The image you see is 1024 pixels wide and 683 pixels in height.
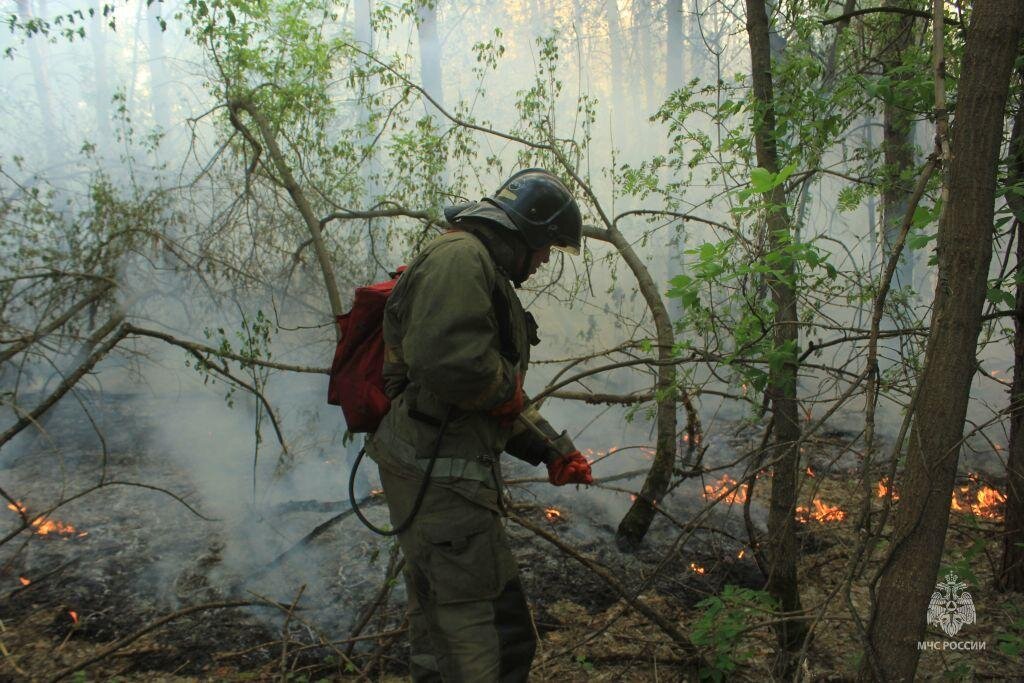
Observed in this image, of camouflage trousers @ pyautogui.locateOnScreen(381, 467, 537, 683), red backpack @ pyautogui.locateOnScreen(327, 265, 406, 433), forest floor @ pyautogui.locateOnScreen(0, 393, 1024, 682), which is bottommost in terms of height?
forest floor @ pyautogui.locateOnScreen(0, 393, 1024, 682)

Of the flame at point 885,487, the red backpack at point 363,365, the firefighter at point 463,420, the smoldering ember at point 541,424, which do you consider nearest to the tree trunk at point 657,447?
the smoldering ember at point 541,424

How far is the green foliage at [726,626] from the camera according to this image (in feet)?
10.5

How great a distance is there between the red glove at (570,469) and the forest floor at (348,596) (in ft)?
2.22

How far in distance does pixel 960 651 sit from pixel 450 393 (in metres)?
3.10

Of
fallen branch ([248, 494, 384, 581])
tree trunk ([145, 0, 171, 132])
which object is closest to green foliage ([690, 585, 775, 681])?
fallen branch ([248, 494, 384, 581])

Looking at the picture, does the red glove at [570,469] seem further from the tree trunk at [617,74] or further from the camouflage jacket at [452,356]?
the tree trunk at [617,74]

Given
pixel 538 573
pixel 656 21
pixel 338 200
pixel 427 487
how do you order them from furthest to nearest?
pixel 656 21, pixel 338 200, pixel 538 573, pixel 427 487

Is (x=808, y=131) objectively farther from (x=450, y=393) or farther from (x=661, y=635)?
(x=661, y=635)

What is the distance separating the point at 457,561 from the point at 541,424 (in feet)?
2.41

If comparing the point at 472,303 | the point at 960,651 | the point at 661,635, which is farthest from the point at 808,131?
the point at 661,635

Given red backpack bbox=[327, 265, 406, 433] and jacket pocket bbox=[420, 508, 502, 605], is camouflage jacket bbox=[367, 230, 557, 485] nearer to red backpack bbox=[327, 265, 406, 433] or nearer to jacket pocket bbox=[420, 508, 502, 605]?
red backpack bbox=[327, 265, 406, 433]

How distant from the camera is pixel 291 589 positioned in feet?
15.4

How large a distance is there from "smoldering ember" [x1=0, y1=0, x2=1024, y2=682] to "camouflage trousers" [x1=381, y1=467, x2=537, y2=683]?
1 cm

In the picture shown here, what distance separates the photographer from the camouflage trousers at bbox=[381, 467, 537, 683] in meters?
2.49
